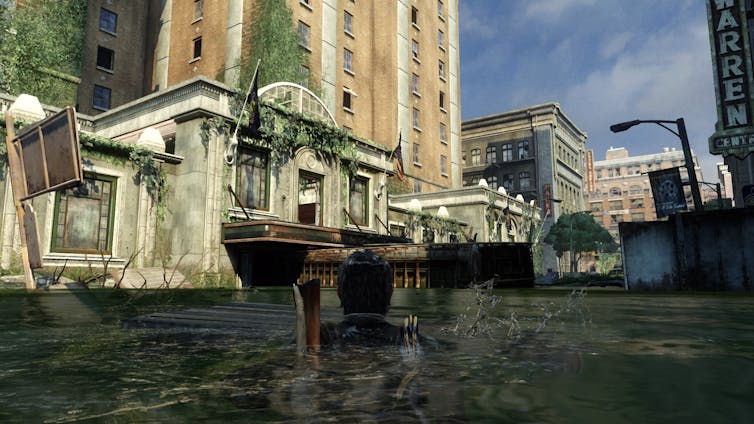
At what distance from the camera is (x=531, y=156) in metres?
66.8

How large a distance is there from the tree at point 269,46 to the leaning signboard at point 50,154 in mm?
19978

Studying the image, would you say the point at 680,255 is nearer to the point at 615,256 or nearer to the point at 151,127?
the point at 151,127

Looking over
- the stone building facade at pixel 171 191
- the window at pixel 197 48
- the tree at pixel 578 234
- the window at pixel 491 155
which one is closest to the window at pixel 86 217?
the stone building facade at pixel 171 191

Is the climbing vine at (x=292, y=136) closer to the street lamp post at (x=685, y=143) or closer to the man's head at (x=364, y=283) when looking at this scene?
the street lamp post at (x=685, y=143)

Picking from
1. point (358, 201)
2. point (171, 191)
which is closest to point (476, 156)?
point (358, 201)

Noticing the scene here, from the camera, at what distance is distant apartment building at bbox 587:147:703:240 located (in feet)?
333

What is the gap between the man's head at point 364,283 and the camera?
3908 mm

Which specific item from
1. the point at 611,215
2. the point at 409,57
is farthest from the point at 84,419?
the point at 611,215

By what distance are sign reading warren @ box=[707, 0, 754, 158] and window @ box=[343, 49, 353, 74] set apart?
24.2 metres

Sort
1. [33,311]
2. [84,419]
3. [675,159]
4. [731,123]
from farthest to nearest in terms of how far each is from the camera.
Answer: [675,159] → [731,123] → [33,311] → [84,419]

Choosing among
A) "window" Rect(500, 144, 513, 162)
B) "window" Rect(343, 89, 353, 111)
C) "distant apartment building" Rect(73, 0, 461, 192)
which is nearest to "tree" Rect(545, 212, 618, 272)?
"window" Rect(500, 144, 513, 162)

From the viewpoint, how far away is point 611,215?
103812 mm

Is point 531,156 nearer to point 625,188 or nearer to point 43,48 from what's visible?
point 625,188

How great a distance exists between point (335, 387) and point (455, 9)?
5689cm
